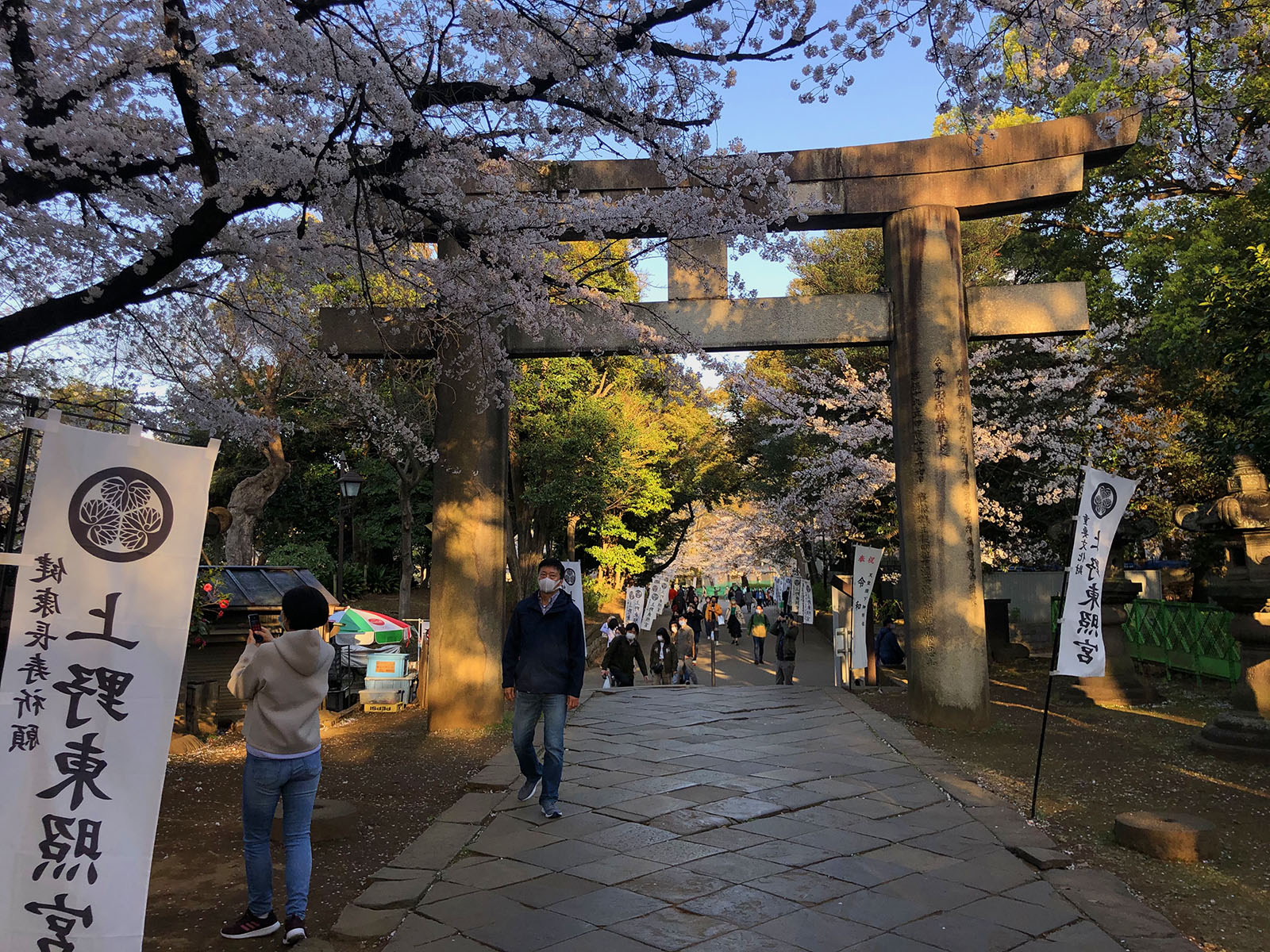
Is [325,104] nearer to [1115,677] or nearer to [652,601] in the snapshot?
[1115,677]

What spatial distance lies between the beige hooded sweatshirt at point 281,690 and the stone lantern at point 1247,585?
702cm

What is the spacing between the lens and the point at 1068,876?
4113 millimetres

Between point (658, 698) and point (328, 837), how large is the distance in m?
6.54

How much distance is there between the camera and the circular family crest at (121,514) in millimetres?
2973

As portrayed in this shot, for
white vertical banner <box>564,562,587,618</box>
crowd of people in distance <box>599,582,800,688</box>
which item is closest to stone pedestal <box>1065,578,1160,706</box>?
crowd of people in distance <box>599,582,800,688</box>

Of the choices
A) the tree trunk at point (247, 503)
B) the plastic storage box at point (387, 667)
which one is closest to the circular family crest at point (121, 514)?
the plastic storage box at point (387, 667)

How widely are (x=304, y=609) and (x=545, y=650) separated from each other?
2044 millimetres

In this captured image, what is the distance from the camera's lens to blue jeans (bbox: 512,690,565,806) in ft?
17.3

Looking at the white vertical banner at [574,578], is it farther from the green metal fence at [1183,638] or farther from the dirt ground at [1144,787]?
the green metal fence at [1183,638]

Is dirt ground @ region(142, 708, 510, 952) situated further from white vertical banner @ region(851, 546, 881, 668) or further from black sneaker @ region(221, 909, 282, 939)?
white vertical banner @ region(851, 546, 881, 668)

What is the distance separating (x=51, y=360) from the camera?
872cm

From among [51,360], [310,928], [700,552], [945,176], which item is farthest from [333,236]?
[700,552]

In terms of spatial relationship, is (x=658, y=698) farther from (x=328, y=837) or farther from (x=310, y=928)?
(x=310, y=928)

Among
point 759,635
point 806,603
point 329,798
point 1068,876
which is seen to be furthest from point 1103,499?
point 759,635
